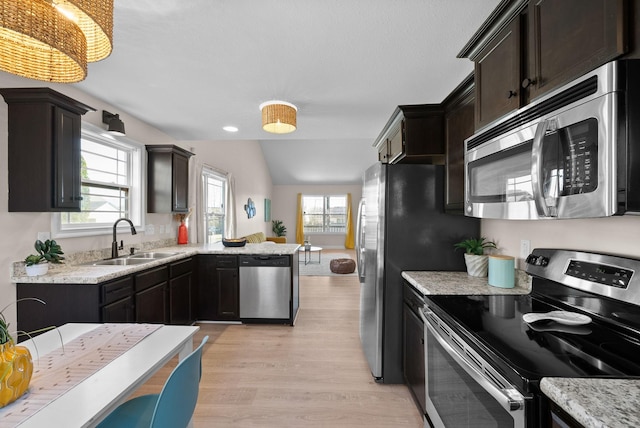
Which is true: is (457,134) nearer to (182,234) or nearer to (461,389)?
(461,389)

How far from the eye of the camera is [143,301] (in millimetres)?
2445

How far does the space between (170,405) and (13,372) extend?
1.33 feet

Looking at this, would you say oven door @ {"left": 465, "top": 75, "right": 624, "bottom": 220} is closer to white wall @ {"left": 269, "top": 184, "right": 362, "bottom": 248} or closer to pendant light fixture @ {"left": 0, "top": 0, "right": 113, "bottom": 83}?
pendant light fixture @ {"left": 0, "top": 0, "right": 113, "bottom": 83}

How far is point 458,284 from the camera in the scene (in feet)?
5.95

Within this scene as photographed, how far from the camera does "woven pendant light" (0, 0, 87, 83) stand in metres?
0.85

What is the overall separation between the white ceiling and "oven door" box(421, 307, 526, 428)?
5.12 ft

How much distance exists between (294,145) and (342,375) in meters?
6.77

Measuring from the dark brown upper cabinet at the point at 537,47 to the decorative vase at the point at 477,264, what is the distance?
958 millimetres

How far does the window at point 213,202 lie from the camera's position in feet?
16.6

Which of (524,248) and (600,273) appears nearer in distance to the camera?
(600,273)

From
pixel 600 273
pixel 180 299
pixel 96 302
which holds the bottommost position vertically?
pixel 180 299

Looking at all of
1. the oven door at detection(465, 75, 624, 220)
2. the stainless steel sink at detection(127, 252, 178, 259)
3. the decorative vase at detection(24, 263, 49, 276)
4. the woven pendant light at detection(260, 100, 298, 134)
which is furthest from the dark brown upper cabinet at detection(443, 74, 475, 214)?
the decorative vase at detection(24, 263, 49, 276)

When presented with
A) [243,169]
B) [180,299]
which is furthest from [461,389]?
[243,169]

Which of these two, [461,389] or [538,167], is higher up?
[538,167]
